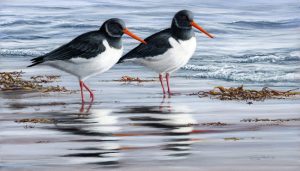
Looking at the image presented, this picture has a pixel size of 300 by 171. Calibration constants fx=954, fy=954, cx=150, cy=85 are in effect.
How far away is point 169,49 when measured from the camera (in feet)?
52.6

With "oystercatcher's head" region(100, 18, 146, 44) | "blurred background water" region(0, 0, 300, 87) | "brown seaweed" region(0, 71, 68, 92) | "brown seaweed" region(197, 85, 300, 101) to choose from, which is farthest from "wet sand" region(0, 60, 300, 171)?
"blurred background water" region(0, 0, 300, 87)

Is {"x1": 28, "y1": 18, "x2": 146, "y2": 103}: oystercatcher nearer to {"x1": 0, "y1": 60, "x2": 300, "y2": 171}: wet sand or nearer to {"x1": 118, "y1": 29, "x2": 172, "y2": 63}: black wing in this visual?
{"x1": 0, "y1": 60, "x2": 300, "y2": 171}: wet sand

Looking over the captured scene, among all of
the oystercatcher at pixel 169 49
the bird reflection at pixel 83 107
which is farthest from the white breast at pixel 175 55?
the bird reflection at pixel 83 107

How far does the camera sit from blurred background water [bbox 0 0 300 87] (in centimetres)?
2197

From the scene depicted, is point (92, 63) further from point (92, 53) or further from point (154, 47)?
point (154, 47)

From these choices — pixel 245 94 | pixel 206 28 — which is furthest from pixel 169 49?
pixel 206 28

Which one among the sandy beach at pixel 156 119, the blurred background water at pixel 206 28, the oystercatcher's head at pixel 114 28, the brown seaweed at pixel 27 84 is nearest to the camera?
the sandy beach at pixel 156 119

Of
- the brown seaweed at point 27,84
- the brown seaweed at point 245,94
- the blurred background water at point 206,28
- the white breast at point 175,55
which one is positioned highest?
the white breast at point 175,55

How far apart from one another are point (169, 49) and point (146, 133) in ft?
17.0

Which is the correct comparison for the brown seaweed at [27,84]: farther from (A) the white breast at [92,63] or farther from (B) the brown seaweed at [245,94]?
(B) the brown seaweed at [245,94]

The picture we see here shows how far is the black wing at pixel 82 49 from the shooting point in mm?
14648

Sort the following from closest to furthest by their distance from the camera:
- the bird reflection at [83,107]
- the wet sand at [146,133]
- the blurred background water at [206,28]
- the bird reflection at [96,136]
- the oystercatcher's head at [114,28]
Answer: the wet sand at [146,133] < the bird reflection at [96,136] < the bird reflection at [83,107] < the oystercatcher's head at [114,28] < the blurred background water at [206,28]

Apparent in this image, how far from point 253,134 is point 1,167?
3.22m

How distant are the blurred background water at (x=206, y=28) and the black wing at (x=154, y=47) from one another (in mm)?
2748
